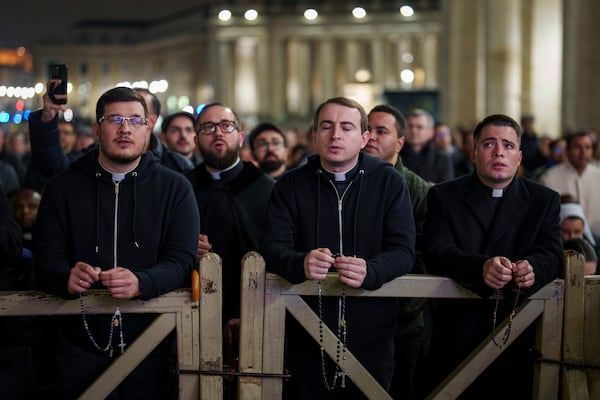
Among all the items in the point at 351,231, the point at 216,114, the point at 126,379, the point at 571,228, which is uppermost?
the point at 216,114

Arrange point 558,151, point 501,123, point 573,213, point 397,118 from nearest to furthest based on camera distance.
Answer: point 501,123, point 397,118, point 573,213, point 558,151

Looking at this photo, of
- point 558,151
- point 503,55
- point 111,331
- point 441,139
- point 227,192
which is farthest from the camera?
point 503,55

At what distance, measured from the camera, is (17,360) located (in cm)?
639

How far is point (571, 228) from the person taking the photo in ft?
31.9

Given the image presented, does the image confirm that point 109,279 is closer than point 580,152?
Yes

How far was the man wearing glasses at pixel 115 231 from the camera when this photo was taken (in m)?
6.18

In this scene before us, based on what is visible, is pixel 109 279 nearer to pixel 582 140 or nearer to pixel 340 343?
pixel 340 343

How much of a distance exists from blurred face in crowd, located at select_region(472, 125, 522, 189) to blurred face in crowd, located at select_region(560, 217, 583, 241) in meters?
3.31

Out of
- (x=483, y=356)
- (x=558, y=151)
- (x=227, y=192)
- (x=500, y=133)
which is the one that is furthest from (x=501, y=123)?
(x=558, y=151)

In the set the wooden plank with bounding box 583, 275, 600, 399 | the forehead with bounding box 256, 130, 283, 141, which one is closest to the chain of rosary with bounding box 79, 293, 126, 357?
the wooden plank with bounding box 583, 275, 600, 399

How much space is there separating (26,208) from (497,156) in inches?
214

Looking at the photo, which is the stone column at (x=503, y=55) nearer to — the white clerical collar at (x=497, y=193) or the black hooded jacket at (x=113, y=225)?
the white clerical collar at (x=497, y=193)

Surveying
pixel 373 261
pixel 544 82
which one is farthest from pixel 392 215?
pixel 544 82

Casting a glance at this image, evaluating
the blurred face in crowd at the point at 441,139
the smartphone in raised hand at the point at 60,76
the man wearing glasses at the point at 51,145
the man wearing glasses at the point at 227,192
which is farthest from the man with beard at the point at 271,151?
the blurred face in crowd at the point at 441,139
